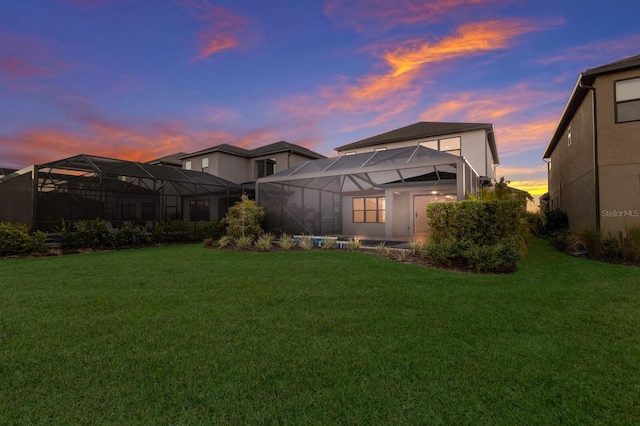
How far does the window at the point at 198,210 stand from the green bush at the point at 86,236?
165 inches

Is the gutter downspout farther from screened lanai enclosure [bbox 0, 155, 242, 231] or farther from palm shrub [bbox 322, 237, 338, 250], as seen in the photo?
screened lanai enclosure [bbox 0, 155, 242, 231]

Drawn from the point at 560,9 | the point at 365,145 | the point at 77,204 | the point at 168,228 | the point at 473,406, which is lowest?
the point at 473,406

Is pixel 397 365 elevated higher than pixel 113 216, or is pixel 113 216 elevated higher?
pixel 113 216

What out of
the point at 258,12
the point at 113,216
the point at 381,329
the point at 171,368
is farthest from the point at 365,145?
the point at 171,368

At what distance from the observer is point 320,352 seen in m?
2.77

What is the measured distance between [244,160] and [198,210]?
6.82 m

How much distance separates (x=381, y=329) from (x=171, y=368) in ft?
6.93

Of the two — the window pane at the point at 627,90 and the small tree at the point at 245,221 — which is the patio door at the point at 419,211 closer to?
the window pane at the point at 627,90

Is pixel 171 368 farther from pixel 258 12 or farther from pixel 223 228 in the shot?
pixel 223 228

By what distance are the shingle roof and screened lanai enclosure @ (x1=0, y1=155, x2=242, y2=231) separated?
9.05 m

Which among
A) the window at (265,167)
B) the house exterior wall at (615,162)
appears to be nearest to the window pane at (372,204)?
the window at (265,167)

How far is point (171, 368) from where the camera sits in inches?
98.0

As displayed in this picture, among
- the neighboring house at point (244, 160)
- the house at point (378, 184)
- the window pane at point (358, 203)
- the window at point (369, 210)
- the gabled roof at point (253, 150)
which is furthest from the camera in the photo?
the neighboring house at point (244, 160)

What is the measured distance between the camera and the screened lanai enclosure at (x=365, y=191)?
1012cm
